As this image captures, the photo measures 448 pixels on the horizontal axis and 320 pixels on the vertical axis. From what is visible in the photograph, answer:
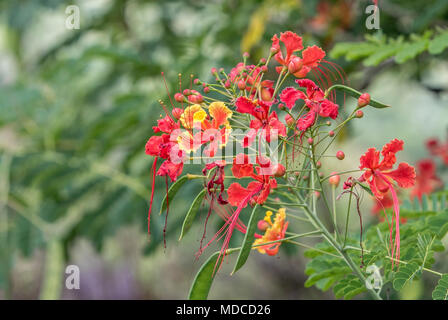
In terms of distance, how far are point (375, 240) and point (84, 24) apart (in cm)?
229

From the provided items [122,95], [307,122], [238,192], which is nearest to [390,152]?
[307,122]

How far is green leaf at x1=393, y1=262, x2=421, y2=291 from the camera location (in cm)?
79

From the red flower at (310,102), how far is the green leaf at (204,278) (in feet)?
0.79

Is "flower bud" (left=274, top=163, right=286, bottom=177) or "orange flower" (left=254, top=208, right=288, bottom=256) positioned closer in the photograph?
"flower bud" (left=274, top=163, right=286, bottom=177)

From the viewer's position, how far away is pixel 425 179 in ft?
5.58

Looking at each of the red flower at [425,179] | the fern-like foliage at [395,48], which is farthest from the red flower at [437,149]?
the fern-like foliage at [395,48]

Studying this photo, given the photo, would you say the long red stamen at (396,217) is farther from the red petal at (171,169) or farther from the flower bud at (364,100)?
the red petal at (171,169)

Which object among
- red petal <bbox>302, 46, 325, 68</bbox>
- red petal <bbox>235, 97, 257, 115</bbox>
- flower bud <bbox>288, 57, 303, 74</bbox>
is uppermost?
red petal <bbox>302, 46, 325, 68</bbox>

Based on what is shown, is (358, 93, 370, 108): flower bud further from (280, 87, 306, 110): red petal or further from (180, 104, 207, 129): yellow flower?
(180, 104, 207, 129): yellow flower

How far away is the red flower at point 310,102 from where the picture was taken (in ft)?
2.37

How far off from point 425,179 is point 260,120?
1179mm

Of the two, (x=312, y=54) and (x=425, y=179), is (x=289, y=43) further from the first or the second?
(x=425, y=179)

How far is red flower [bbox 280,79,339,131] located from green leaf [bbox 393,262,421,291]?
0.94 feet

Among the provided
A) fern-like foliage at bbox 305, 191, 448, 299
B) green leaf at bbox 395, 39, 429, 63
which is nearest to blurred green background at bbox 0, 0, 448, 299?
green leaf at bbox 395, 39, 429, 63
